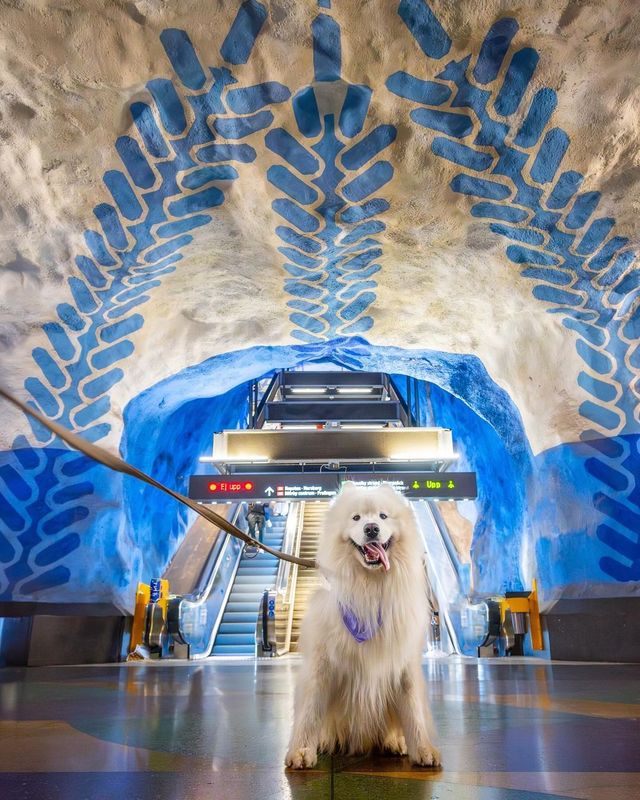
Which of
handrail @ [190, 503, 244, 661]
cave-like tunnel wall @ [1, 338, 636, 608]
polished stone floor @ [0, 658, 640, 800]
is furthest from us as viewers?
handrail @ [190, 503, 244, 661]

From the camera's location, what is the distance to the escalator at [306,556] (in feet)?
41.2

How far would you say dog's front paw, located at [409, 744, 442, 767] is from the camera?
6.86 ft

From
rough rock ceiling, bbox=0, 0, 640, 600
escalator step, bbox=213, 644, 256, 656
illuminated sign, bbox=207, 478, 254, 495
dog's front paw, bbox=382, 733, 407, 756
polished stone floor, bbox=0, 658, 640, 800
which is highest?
rough rock ceiling, bbox=0, 0, 640, 600

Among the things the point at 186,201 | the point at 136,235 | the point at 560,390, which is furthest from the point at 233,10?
the point at 560,390

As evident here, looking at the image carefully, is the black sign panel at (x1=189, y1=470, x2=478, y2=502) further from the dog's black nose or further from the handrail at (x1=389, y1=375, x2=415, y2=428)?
the dog's black nose

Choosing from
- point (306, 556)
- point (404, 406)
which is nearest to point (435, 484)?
point (306, 556)

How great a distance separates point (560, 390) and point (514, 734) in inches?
272

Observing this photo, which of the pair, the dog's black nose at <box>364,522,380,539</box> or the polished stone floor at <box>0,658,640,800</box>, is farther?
the dog's black nose at <box>364,522,380,539</box>

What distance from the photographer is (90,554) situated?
9492 mm

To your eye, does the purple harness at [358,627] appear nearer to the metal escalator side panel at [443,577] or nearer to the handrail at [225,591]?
the handrail at [225,591]

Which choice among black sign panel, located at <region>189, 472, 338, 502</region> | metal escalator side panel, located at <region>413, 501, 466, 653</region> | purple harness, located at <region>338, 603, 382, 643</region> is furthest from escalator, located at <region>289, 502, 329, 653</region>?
purple harness, located at <region>338, 603, 382, 643</region>

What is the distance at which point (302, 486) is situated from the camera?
11422 mm

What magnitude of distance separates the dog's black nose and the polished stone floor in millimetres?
733

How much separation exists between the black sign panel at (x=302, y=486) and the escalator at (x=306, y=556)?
3.07 ft
